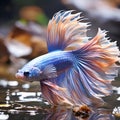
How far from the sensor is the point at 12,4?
30.0ft

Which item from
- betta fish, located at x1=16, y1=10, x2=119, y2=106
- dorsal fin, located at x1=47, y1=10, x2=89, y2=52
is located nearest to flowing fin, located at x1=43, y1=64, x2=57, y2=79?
betta fish, located at x1=16, y1=10, x2=119, y2=106

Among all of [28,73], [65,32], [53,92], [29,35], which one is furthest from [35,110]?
[29,35]

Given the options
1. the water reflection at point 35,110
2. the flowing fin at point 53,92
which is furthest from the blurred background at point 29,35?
the flowing fin at point 53,92

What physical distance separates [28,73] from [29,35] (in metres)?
4.02

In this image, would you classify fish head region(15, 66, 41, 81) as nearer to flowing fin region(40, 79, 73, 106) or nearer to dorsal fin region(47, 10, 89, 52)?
flowing fin region(40, 79, 73, 106)

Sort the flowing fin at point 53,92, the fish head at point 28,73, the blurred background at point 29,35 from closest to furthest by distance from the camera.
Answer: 1. the fish head at point 28,73
2. the flowing fin at point 53,92
3. the blurred background at point 29,35

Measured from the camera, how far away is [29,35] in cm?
624

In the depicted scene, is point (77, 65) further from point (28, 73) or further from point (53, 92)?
point (28, 73)

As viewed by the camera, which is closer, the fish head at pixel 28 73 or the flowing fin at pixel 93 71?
the fish head at pixel 28 73

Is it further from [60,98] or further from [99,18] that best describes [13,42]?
[60,98]

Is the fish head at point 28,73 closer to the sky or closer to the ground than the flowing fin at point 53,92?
closer to the sky

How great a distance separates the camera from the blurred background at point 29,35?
281cm

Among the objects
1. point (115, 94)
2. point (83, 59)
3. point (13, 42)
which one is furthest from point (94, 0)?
point (83, 59)

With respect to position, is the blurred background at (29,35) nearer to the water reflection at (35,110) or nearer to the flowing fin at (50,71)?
the water reflection at (35,110)
